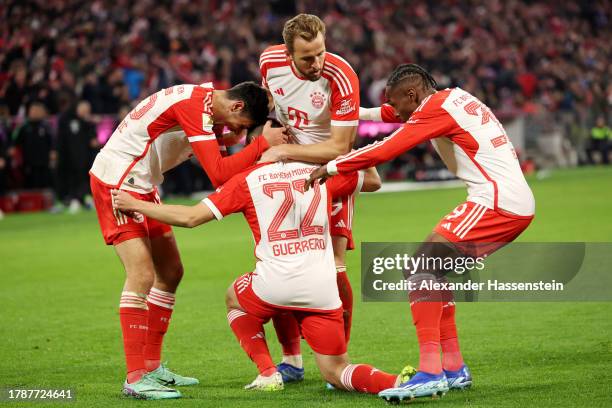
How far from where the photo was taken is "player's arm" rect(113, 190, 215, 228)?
655 cm

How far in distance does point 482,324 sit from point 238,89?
10.9ft

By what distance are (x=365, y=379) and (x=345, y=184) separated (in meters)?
1.62

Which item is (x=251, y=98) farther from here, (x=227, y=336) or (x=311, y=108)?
(x=227, y=336)

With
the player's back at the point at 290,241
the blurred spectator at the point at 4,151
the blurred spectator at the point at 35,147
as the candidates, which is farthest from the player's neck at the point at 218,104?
the blurred spectator at the point at 4,151

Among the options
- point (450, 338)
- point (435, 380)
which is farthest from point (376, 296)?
point (435, 380)

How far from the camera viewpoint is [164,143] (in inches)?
287

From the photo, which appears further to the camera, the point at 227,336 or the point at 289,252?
the point at 227,336

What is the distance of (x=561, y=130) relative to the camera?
95.1 ft

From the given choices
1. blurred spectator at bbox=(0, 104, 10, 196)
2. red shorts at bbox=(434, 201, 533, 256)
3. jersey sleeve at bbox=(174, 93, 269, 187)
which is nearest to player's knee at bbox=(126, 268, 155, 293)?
jersey sleeve at bbox=(174, 93, 269, 187)

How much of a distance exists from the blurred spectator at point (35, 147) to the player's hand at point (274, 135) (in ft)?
47.2

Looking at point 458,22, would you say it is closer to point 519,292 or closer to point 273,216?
point 519,292

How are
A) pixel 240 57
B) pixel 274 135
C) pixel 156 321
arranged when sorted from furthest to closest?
pixel 240 57
pixel 156 321
pixel 274 135

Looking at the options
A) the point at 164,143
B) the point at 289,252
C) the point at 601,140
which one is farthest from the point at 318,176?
the point at 601,140

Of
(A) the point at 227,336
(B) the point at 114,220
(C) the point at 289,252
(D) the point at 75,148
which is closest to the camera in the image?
(C) the point at 289,252
